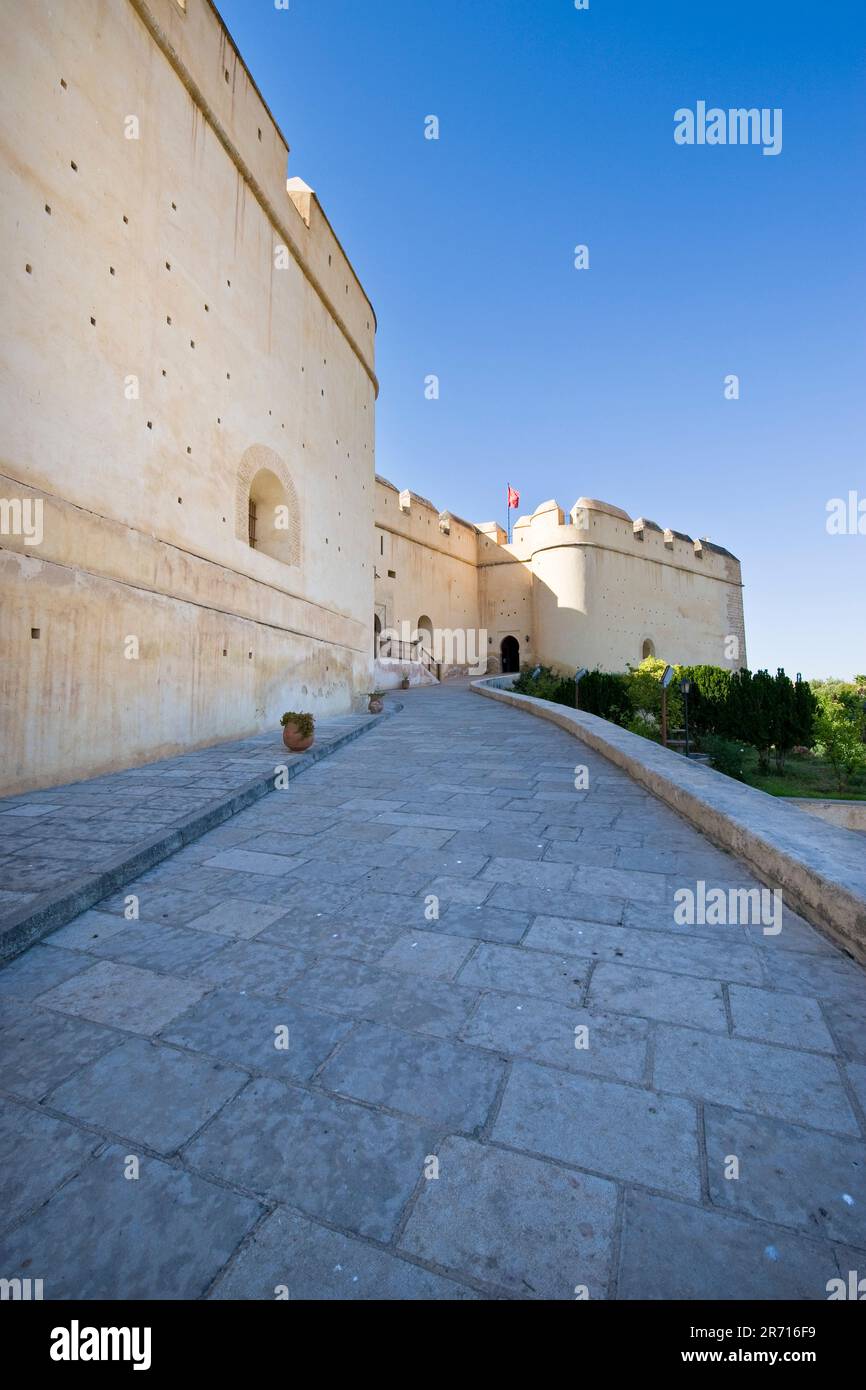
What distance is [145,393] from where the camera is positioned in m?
6.84

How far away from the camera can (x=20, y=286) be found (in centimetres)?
523

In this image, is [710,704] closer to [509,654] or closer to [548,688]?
[548,688]

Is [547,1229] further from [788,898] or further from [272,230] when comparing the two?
[272,230]

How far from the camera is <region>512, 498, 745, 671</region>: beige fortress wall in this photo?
29.3 meters

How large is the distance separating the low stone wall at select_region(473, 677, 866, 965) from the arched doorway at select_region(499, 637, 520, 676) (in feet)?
88.8

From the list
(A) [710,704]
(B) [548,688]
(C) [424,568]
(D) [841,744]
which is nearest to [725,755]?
(D) [841,744]

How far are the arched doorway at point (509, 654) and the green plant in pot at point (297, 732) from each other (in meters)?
26.0

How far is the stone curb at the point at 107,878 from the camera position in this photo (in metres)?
2.55

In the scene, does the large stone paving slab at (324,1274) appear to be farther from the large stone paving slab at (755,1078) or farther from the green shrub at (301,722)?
the green shrub at (301,722)

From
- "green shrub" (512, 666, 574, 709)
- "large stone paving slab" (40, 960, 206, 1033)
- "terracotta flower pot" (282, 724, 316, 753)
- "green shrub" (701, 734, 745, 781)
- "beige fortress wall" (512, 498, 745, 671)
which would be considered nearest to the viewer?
"large stone paving slab" (40, 960, 206, 1033)

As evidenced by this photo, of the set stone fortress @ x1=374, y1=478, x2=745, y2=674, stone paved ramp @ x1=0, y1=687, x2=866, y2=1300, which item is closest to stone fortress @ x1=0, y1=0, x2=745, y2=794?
stone paved ramp @ x1=0, y1=687, x2=866, y2=1300

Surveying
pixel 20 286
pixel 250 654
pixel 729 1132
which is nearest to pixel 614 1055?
pixel 729 1132

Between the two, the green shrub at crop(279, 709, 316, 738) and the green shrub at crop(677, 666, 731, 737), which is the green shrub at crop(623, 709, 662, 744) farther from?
the green shrub at crop(279, 709, 316, 738)

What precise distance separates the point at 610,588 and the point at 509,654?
21.1 feet
